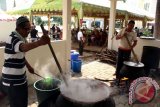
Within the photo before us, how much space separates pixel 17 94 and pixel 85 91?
1.07 meters

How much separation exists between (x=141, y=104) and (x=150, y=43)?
410cm

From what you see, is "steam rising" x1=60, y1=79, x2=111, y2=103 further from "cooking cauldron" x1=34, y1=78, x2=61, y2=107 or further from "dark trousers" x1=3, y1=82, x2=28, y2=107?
"cooking cauldron" x1=34, y1=78, x2=61, y2=107

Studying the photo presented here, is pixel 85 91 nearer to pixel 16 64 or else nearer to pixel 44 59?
pixel 16 64

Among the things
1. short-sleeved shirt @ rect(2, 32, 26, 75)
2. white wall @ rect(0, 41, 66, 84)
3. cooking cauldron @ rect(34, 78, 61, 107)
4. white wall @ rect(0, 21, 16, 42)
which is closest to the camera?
short-sleeved shirt @ rect(2, 32, 26, 75)

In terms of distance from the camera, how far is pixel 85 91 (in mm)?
2904

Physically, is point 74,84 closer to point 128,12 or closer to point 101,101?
point 101,101

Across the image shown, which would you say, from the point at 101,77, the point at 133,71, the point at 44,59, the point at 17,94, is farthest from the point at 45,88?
the point at 101,77

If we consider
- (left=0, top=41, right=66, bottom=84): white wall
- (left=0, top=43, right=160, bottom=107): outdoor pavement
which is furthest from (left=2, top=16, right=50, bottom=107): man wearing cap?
(left=0, top=41, right=66, bottom=84): white wall

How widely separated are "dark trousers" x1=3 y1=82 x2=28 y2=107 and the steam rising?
0.67 meters

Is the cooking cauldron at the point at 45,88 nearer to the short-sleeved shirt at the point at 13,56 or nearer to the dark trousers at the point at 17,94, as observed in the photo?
the dark trousers at the point at 17,94

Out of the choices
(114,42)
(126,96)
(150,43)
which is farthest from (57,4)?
(126,96)

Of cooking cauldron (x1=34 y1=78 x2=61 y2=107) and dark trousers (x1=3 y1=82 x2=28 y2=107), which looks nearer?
dark trousers (x1=3 y1=82 x2=28 y2=107)

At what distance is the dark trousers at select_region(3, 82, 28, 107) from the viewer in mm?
3100

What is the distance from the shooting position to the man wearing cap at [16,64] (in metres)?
2.83
